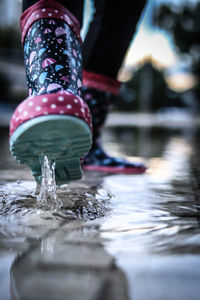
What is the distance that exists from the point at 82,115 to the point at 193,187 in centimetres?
69

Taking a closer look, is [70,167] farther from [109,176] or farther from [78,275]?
[109,176]

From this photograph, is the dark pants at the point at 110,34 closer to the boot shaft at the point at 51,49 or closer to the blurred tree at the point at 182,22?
the boot shaft at the point at 51,49

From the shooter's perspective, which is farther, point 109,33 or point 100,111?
point 100,111

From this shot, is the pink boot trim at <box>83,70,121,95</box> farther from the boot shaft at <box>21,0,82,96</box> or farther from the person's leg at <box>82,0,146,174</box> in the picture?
the boot shaft at <box>21,0,82,96</box>

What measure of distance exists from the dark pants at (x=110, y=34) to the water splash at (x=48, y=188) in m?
0.73

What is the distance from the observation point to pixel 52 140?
2.98 feet

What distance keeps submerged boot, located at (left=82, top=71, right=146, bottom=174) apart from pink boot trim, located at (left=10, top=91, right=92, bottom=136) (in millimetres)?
807

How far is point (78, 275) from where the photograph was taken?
0.62 metres

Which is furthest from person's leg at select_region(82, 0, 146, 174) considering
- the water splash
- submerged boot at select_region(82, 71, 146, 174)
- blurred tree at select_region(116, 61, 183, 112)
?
blurred tree at select_region(116, 61, 183, 112)

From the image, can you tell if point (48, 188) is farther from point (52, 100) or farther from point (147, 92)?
point (147, 92)

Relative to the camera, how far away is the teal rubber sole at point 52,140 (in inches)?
33.8

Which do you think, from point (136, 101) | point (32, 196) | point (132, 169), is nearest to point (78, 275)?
point (32, 196)

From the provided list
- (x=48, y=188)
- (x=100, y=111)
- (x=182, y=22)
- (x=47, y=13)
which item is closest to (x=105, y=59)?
(x=100, y=111)

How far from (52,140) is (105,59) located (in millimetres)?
823
